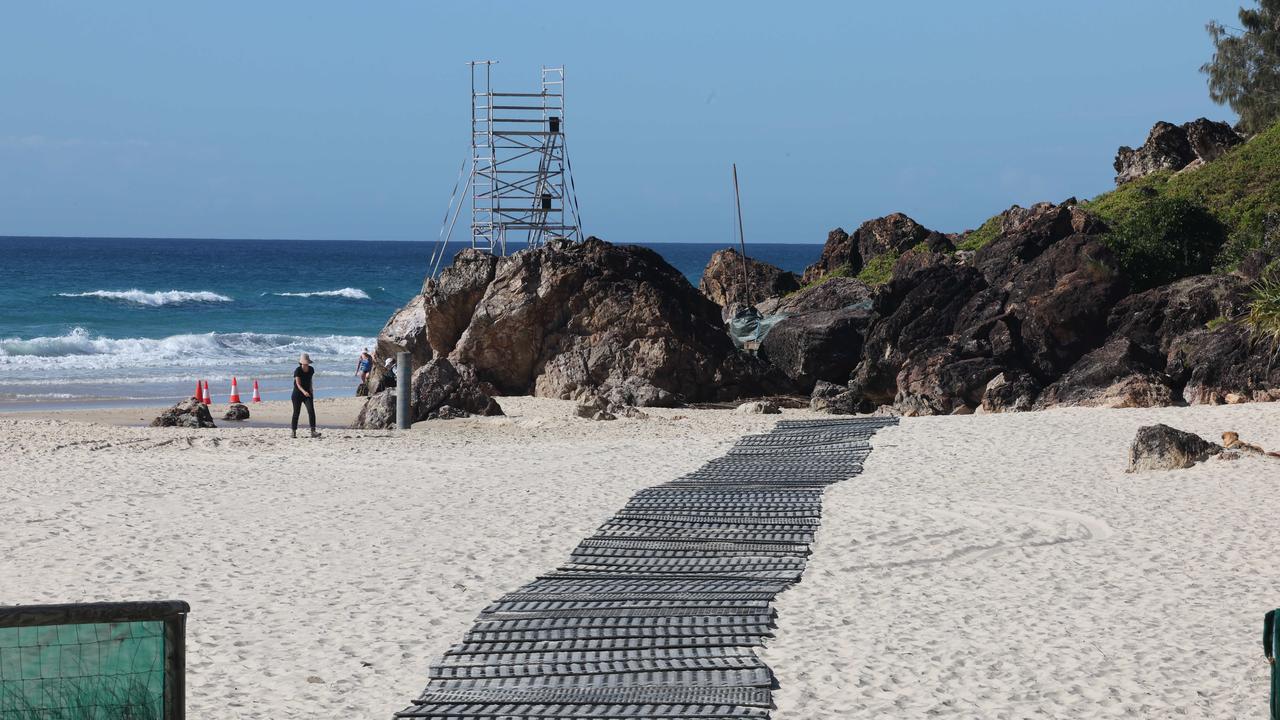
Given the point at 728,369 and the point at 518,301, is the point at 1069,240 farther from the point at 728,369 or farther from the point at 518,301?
the point at 518,301

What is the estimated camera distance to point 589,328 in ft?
70.2

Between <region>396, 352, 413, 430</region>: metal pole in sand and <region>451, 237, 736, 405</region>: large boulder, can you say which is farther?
<region>451, 237, 736, 405</region>: large boulder

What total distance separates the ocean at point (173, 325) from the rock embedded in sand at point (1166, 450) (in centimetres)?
1816

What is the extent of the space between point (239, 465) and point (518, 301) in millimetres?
9017

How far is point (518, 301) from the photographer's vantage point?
853 inches

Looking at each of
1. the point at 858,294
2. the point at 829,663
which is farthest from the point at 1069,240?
the point at 829,663

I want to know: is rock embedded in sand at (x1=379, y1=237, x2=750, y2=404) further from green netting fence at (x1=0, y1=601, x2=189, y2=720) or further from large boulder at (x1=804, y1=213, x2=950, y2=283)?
green netting fence at (x1=0, y1=601, x2=189, y2=720)

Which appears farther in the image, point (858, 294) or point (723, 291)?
point (723, 291)

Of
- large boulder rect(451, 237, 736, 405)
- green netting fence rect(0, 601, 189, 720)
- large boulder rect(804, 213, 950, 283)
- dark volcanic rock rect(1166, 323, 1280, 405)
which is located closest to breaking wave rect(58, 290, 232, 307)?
large boulder rect(804, 213, 950, 283)

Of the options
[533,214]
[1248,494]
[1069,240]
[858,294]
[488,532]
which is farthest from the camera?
[533,214]

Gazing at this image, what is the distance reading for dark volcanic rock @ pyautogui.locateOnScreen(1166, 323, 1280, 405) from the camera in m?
15.9

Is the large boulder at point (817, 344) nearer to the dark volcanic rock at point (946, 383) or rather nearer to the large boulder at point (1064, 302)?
the dark volcanic rock at point (946, 383)

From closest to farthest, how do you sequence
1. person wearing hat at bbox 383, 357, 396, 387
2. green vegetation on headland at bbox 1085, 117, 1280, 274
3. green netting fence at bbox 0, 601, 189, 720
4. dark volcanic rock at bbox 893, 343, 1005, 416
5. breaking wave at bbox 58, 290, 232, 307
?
green netting fence at bbox 0, 601, 189, 720, dark volcanic rock at bbox 893, 343, 1005, 416, green vegetation on headland at bbox 1085, 117, 1280, 274, person wearing hat at bbox 383, 357, 396, 387, breaking wave at bbox 58, 290, 232, 307

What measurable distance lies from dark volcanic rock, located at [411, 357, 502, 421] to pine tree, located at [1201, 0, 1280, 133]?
28.1 metres
